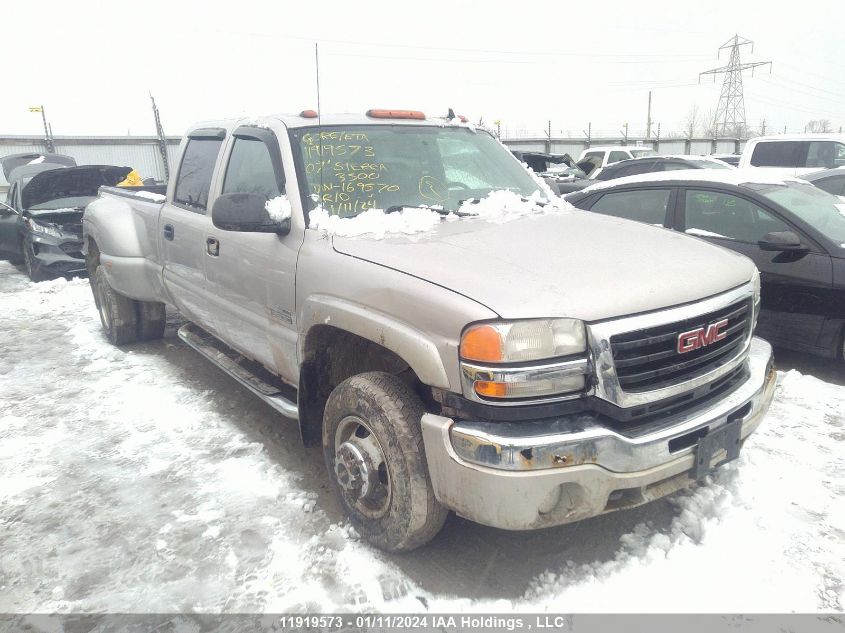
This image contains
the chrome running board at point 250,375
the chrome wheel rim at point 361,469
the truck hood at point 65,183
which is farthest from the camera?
the truck hood at point 65,183

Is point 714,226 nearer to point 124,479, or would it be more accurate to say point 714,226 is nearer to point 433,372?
point 433,372

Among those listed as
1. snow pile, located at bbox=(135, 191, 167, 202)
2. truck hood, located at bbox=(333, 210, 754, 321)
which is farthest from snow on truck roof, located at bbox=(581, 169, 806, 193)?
snow pile, located at bbox=(135, 191, 167, 202)

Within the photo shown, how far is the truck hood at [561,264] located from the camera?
7.52ft

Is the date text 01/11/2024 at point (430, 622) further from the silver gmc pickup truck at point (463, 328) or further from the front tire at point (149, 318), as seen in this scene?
the front tire at point (149, 318)

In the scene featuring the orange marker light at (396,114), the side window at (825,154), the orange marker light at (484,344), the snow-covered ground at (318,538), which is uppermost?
the orange marker light at (396,114)

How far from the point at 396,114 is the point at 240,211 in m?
1.29

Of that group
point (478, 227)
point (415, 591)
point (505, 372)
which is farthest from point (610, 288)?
Result: point (415, 591)

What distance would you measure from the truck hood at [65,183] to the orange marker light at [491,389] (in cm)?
914

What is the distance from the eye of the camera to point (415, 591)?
8.54ft

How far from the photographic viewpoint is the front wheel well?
117 inches

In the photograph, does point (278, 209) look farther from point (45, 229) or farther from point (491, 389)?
point (45, 229)

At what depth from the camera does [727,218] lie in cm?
520

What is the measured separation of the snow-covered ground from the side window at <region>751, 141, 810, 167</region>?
7.65 meters

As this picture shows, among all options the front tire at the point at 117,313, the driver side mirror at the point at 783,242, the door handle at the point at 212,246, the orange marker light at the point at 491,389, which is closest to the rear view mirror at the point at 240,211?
the door handle at the point at 212,246
